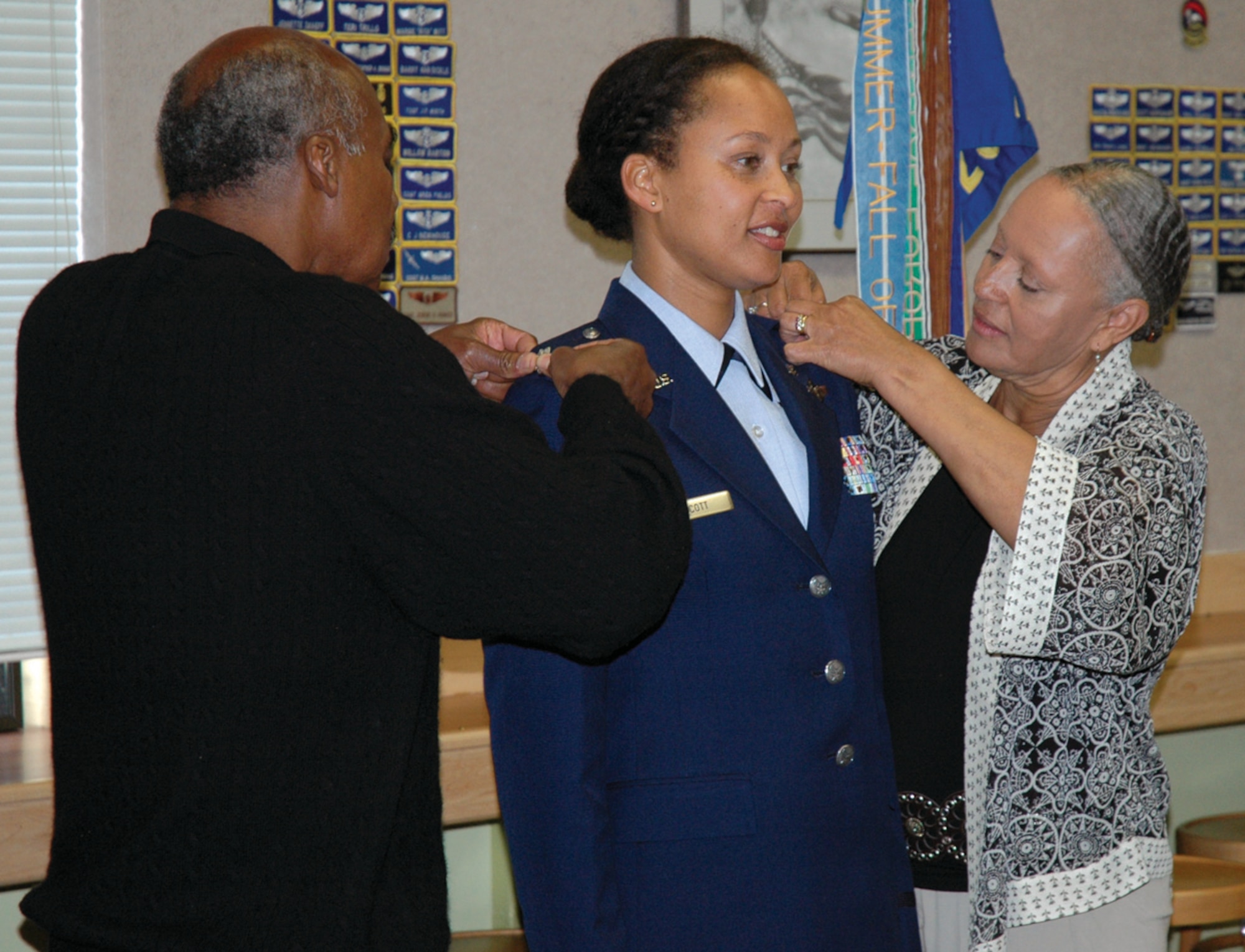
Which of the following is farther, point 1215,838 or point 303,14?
point 1215,838

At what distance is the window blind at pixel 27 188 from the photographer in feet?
8.68

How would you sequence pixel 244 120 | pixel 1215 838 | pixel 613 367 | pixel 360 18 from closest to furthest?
pixel 244 120 < pixel 613 367 < pixel 360 18 < pixel 1215 838

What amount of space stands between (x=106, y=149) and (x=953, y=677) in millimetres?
2059

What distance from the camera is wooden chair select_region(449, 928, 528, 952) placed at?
235 cm

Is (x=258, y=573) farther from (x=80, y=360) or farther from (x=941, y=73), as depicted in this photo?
(x=941, y=73)

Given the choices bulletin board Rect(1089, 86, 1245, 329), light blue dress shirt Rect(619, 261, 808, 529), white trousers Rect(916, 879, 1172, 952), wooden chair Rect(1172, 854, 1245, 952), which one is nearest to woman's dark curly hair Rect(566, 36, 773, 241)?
light blue dress shirt Rect(619, 261, 808, 529)

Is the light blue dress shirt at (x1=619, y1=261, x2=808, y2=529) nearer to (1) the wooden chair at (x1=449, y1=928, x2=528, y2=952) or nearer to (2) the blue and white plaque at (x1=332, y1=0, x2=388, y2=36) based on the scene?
(1) the wooden chair at (x1=449, y1=928, x2=528, y2=952)

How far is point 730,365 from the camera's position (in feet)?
5.19

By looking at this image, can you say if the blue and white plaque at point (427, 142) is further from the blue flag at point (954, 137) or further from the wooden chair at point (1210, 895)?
the wooden chair at point (1210, 895)

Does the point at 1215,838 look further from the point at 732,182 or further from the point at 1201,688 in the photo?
the point at 732,182

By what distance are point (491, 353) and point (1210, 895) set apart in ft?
6.68

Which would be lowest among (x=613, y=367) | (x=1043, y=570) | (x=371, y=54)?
(x=1043, y=570)

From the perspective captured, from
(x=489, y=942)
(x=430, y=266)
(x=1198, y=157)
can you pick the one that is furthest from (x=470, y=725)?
(x=1198, y=157)

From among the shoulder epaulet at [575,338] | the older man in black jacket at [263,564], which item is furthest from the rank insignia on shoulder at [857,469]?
the older man in black jacket at [263,564]
